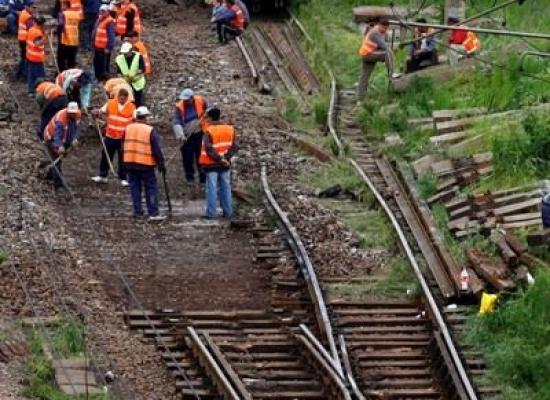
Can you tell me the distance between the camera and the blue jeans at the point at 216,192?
22.4m

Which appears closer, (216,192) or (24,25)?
(216,192)

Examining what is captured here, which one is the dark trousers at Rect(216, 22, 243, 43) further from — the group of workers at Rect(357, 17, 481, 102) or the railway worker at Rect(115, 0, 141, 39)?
the group of workers at Rect(357, 17, 481, 102)

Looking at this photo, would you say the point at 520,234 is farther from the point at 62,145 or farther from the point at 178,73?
the point at 178,73

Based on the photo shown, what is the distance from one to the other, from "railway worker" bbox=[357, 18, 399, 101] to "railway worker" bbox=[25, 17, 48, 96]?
547 centimetres

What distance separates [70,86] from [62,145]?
2403 mm

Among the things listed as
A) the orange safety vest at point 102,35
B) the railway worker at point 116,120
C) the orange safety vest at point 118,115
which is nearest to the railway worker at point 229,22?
the orange safety vest at point 102,35

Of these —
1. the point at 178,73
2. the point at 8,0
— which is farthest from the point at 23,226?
the point at 8,0

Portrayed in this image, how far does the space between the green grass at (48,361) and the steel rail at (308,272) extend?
2622 millimetres

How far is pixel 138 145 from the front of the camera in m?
22.2

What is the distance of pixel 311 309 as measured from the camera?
19031 mm

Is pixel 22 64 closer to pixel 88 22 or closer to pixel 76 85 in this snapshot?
pixel 88 22

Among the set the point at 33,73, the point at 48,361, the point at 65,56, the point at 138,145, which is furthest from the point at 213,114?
the point at 65,56

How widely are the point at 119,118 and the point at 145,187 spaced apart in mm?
1618

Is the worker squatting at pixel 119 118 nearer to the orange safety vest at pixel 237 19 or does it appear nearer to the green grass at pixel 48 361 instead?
the orange safety vest at pixel 237 19
